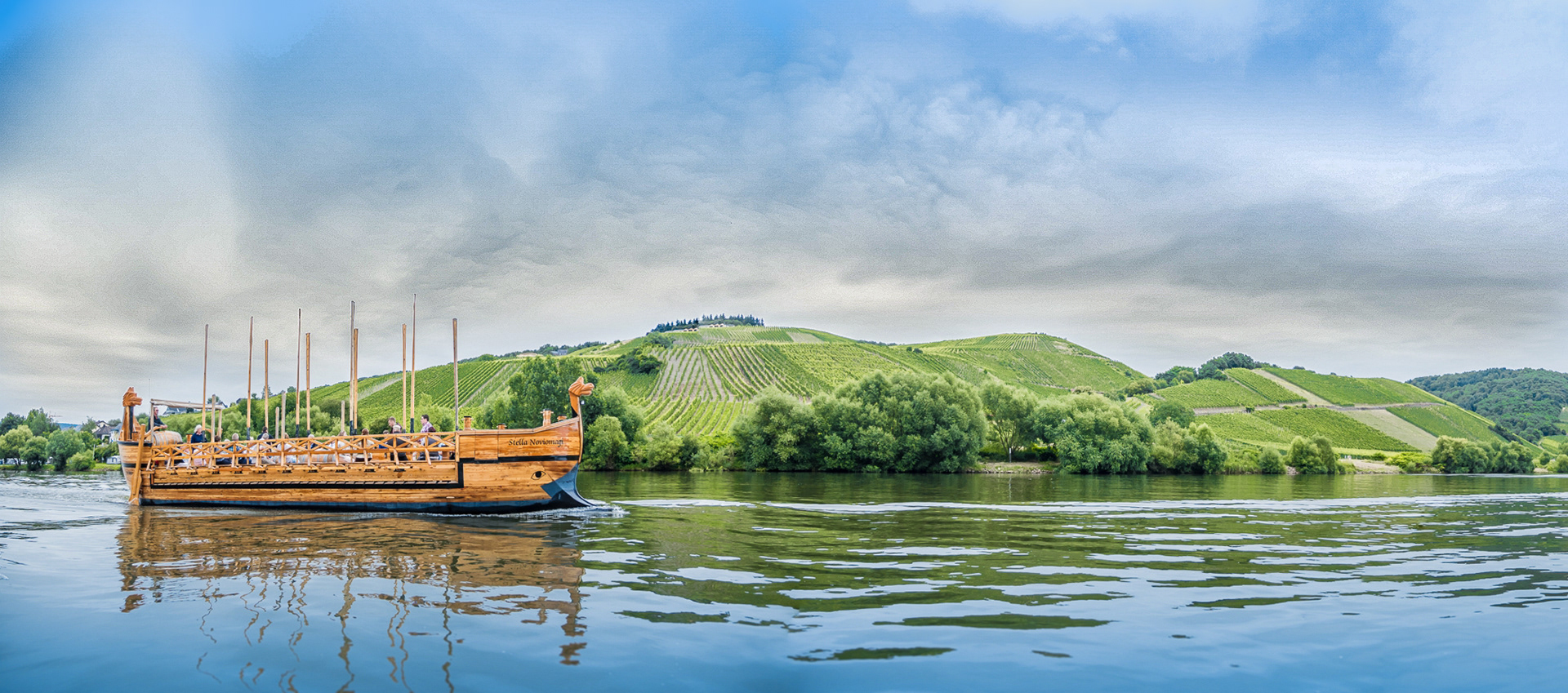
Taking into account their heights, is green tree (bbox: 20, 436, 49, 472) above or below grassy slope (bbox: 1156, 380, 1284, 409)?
below

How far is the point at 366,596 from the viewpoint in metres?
10.7

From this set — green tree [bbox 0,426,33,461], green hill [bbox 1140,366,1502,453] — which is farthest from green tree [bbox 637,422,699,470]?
green hill [bbox 1140,366,1502,453]

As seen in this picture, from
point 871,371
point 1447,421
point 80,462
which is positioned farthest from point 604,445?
point 1447,421

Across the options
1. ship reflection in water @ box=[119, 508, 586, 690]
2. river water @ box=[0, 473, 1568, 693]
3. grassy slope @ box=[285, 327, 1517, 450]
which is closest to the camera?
river water @ box=[0, 473, 1568, 693]

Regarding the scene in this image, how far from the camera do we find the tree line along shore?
243 feet

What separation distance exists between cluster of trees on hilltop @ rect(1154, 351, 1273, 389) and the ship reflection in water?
16844cm

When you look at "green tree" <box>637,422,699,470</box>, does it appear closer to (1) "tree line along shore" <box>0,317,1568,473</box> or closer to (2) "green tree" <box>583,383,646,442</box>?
(1) "tree line along shore" <box>0,317,1568,473</box>

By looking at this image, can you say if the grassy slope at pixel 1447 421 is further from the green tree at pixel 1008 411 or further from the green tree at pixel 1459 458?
the green tree at pixel 1008 411

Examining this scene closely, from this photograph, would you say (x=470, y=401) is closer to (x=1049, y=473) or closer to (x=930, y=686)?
(x=1049, y=473)

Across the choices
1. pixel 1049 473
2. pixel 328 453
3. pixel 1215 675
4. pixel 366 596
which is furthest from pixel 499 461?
pixel 1049 473

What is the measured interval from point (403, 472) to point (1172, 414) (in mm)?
100912

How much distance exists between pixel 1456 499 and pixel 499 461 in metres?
39.5

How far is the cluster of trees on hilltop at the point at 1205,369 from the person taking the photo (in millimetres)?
171675

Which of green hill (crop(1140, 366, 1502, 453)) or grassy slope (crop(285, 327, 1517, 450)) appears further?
grassy slope (crop(285, 327, 1517, 450))
